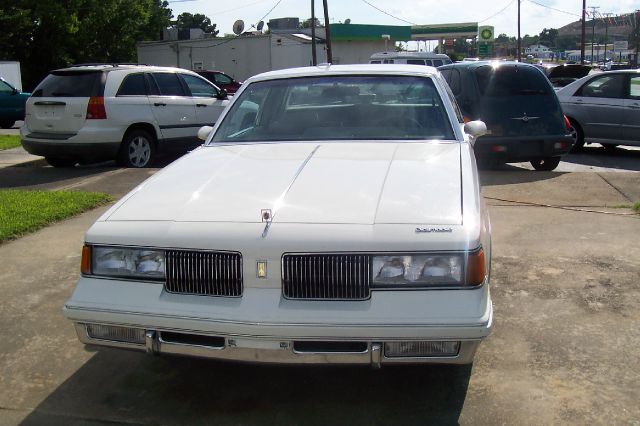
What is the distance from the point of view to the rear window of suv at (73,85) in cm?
1017

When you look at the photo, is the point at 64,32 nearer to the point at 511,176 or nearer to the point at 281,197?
the point at 511,176

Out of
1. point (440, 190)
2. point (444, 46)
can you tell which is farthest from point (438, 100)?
point (444, 46)

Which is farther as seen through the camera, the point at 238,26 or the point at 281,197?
the point at 238,26

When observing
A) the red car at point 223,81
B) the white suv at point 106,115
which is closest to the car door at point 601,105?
the white suv at point 106,115

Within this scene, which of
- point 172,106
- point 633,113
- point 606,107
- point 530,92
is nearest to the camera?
point 530,92

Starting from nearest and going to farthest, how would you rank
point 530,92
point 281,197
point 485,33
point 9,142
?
point 281,197
point 530,92
point 9,142
point 485,33

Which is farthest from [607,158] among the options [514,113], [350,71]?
[350,71]

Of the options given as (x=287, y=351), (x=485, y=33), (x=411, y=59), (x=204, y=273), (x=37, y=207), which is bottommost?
(x=37, y=207)

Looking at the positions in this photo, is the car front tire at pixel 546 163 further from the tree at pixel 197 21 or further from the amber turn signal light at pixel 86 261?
the tree at pixel 197 21

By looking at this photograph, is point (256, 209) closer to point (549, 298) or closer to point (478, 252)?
point (478, 252)

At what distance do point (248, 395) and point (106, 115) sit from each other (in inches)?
297

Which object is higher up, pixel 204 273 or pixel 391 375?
pixel 204 273

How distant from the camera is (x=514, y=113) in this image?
9836 millimetres

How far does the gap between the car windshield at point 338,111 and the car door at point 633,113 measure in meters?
8.24
